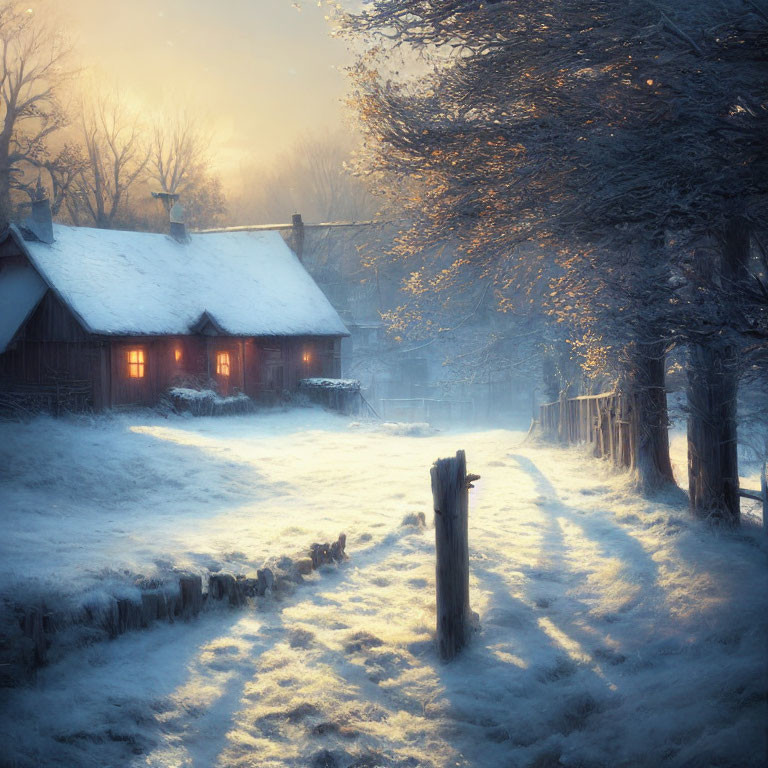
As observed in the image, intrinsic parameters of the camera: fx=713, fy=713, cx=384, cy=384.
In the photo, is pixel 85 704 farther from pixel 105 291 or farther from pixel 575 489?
pixel 105 291

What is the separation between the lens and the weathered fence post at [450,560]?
6406 millimetres

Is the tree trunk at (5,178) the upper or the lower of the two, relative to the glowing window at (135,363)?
upper

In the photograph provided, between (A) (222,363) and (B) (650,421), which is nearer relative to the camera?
Answer: (B) (650,421)

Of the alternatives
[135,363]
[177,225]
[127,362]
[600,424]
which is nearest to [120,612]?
[600,424]

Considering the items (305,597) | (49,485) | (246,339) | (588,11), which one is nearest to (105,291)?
(246,339)

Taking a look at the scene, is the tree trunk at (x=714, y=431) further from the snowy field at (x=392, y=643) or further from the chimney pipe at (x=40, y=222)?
the chimney pipe at (x=40, y=222)

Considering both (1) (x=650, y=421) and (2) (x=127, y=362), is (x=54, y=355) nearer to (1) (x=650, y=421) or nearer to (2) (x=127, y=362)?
(2) (x=127, y=362)

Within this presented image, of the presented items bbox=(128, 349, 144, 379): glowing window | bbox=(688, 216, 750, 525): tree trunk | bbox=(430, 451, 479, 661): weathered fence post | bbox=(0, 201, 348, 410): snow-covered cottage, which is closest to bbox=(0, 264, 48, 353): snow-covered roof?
bbox=(0, 201, 348, 410): snow-covered cottage

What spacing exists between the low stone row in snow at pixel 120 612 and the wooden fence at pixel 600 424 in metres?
6.76

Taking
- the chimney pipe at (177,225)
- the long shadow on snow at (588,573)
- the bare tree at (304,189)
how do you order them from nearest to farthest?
the long shadow on snow at (588,573)
the chimney pipe at (177,225)
the bare tree at (304,189)

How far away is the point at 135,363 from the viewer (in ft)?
79.6

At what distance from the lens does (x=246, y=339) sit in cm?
2786

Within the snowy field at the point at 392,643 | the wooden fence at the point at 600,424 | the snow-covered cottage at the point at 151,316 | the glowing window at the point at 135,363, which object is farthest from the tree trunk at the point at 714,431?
the glowing window at the point at 135,363

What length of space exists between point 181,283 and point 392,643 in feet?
75.0
